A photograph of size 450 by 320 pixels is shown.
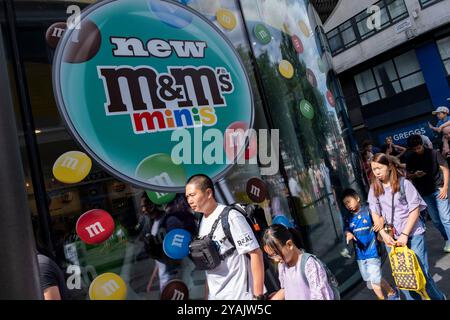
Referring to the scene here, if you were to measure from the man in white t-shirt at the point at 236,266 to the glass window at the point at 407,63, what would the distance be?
713 inches

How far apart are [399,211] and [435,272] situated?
1542 mm

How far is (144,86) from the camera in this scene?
3.47 metres

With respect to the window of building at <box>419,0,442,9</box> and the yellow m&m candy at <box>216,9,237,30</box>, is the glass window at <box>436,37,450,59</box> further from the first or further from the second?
the yellow m&m candy at <box>216,9,237,30</box>

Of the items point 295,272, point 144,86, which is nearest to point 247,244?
point 295,272

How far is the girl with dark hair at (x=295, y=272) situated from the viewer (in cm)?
242

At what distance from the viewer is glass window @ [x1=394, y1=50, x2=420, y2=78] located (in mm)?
17562

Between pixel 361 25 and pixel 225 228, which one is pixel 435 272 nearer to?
pixel 225 228

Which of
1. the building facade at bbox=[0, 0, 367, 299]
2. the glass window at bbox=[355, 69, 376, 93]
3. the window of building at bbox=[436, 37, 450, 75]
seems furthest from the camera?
the glass window at bbox=[355, 69, 376, 93]

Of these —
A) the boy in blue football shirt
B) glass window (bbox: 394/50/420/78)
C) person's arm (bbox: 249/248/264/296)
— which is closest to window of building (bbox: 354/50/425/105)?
glass window (bbox: 394/50/420/78)

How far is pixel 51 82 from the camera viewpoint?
3.09 m

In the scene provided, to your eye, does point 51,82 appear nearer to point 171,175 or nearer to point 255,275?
point 171,175

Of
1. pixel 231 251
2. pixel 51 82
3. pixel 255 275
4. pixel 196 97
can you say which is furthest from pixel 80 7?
pixel 255 275

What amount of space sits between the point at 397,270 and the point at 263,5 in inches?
142

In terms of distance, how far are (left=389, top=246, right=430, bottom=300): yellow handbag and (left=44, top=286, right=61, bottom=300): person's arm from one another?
294cm
